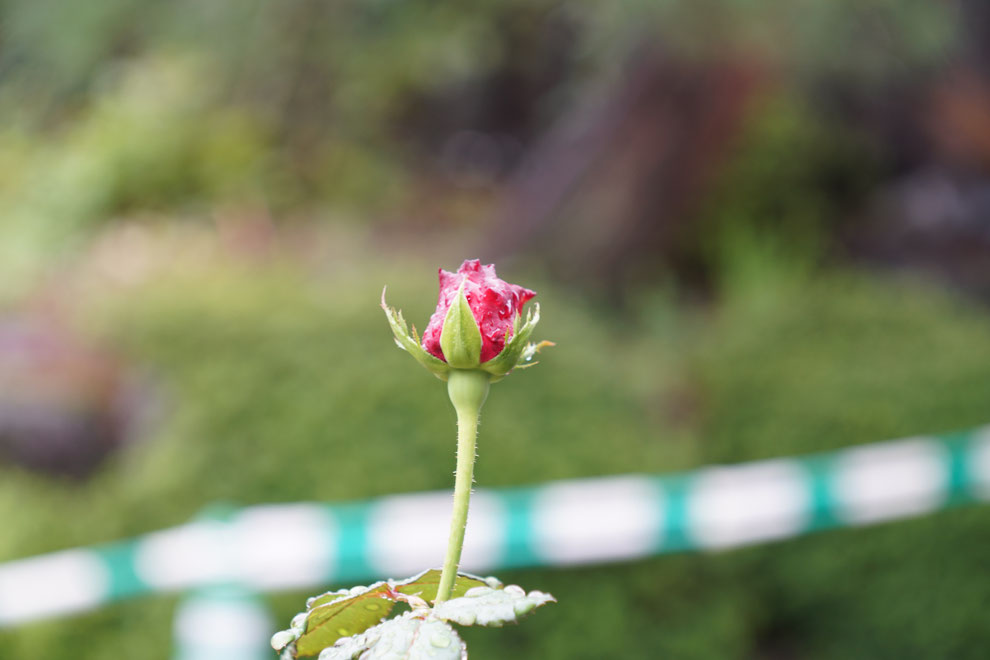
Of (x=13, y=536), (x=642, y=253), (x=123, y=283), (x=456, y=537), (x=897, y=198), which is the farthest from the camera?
(x=897, y=198)

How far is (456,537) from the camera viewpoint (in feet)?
0.89

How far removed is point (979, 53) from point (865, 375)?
3.13 metres

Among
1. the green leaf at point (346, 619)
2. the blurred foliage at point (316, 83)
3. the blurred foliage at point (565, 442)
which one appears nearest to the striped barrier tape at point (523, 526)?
the blurred foliage at point (565, 442)

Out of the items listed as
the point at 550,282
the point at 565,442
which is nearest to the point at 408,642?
the point at 565,442

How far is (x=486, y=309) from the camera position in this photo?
330 mm

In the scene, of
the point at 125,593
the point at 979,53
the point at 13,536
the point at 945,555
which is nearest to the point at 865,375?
the point at 945,555

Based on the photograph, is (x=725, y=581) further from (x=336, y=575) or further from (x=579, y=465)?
(x=336, y=575)

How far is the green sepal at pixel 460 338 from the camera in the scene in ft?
1.04

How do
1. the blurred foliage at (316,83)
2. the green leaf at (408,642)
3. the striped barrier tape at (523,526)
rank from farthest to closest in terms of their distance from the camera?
the blurred foliage at (316,83) → the striped barrier tape at (523,526) → the green leaf at (408,642)

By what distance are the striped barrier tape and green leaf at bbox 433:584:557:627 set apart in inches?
73.8

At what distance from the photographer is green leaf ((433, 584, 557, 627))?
27 cm

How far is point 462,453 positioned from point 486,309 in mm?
58

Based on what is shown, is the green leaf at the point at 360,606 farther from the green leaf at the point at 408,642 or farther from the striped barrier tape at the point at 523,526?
the striped barrier tape at the point at 523,526

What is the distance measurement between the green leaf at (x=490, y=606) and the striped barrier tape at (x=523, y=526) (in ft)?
6.15
